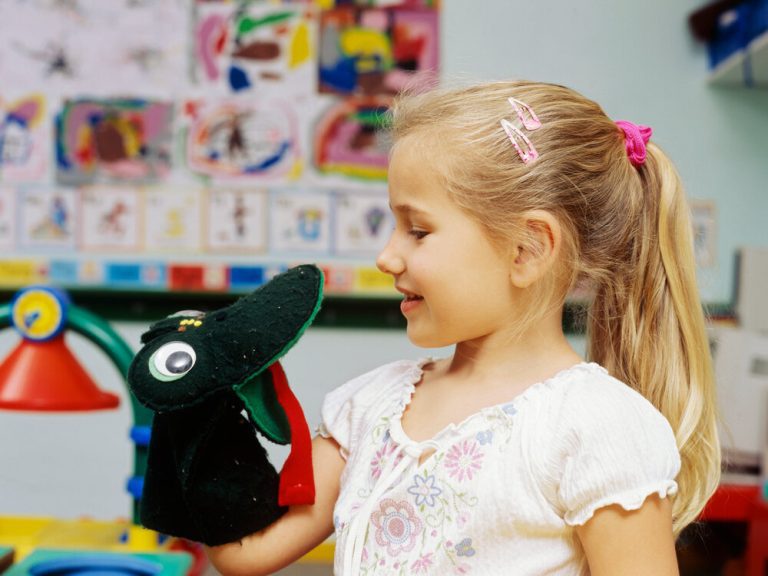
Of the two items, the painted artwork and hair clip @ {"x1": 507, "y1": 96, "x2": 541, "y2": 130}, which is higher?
the painted artwork

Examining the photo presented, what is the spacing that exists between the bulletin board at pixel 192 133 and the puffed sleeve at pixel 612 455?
3.63 ft

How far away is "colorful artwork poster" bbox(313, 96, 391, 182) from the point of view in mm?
1660

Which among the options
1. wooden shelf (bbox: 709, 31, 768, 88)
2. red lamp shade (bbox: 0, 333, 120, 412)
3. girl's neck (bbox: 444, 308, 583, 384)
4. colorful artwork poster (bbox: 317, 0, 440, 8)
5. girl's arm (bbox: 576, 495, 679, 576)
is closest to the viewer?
girl's arm (bbox: 576, 495, 679, 576)

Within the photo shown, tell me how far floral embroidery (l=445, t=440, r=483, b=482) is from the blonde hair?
116mm

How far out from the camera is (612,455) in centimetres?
55

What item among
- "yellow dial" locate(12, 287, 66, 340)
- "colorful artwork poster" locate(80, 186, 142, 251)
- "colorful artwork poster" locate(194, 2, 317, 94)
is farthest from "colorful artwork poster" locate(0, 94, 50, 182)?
"yellow dial" locate(12, 287, 66, 340)

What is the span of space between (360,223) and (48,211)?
0.65 meters

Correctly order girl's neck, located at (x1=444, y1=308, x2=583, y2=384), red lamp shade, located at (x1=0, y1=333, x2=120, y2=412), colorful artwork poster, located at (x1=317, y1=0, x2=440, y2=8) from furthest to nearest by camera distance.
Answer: colorful artwork poster, located at (x1=317, y1=0, x2=440, y2=8)
red lamp shade, located at (x1=0, y1=333, x2=120, y2=412)
girl's neck, located at (x1=444, y1=308, x2=583, y2=384)

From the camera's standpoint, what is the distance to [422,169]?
63 cm

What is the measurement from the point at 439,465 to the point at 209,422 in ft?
0.59

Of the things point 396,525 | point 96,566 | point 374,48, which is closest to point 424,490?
point 396,525

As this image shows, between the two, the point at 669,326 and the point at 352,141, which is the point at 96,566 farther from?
the point at 352,141

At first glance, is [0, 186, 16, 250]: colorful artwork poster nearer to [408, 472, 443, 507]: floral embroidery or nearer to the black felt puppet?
the black felt puppet

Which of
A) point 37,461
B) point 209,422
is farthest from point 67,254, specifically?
point 209,422
